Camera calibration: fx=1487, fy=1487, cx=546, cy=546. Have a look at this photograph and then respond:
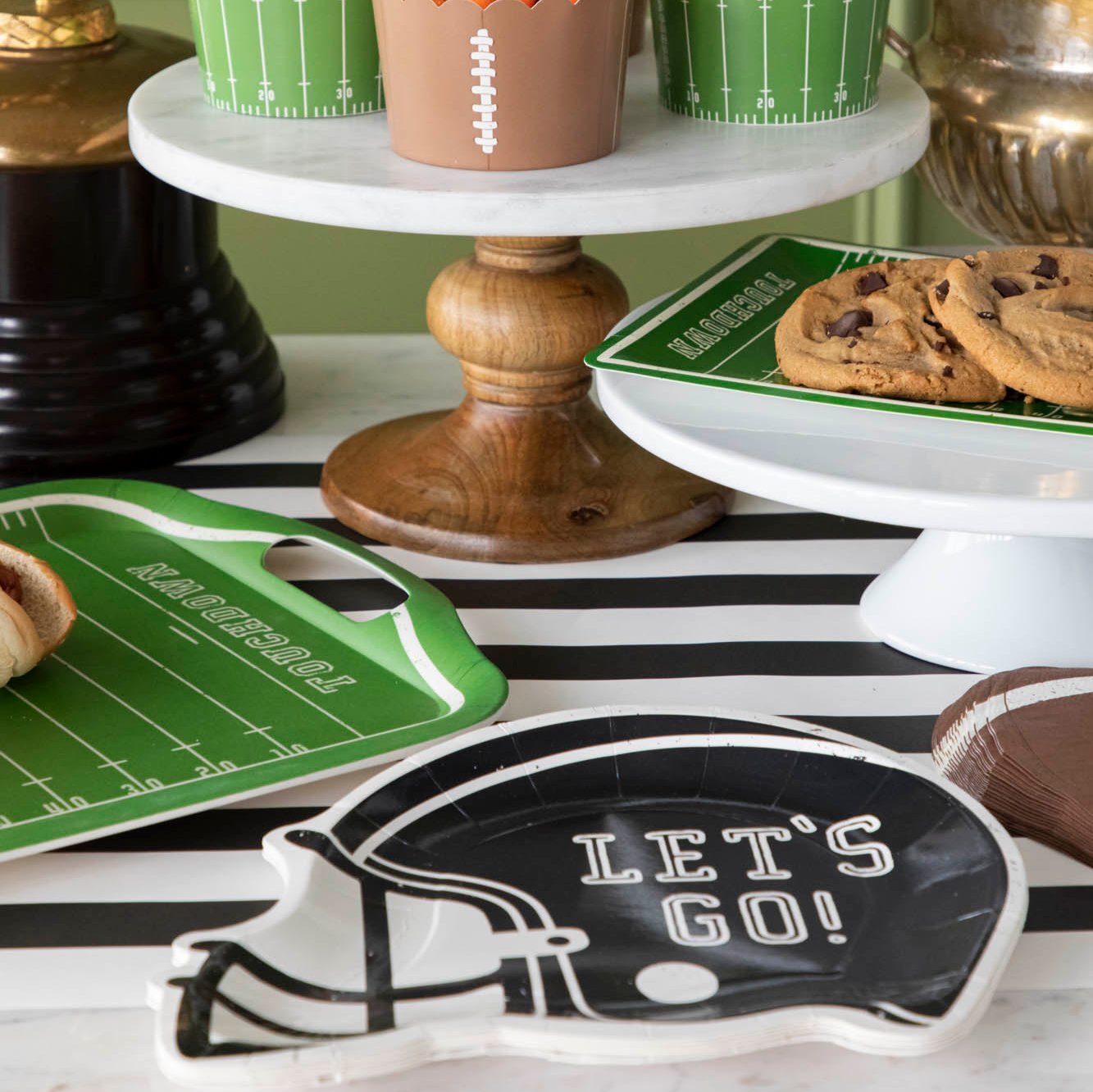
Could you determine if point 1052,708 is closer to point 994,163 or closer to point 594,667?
point 594,667

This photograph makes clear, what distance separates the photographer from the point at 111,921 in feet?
1.64

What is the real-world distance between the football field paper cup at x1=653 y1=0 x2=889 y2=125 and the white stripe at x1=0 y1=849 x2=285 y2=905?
42 cm

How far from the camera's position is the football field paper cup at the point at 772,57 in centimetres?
68

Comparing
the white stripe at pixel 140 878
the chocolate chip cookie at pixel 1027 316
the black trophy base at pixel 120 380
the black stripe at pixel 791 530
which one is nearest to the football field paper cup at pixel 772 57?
the chocolate chip cookie at pixel 1027 316

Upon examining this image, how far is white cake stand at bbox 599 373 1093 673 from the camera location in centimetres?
54

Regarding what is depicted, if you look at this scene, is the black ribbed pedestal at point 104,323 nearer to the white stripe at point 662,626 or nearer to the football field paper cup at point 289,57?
the football field paper cup at point 289,57

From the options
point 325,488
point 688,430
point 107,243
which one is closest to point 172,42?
point 107,243

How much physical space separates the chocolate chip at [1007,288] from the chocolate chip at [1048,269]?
0.9 inches

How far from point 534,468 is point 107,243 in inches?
10.6

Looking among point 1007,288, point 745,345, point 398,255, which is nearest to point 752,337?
point 745,345

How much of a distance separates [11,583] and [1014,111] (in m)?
0.57

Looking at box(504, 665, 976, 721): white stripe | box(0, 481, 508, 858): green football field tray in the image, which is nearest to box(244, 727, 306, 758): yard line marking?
box(0, 481, 508, 858): green football field tray

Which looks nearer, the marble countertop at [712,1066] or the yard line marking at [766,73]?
the marble countertop at [712,1066]

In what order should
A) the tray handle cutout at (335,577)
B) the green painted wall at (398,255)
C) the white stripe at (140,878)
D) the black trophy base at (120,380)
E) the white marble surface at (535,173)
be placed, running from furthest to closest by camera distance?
the green painted wall at (398,255)
the black trophy base at (120,380)
the tray handle cutout at (335,577)
the white marble surface at (535,173)
the white stripe at (140,878)
